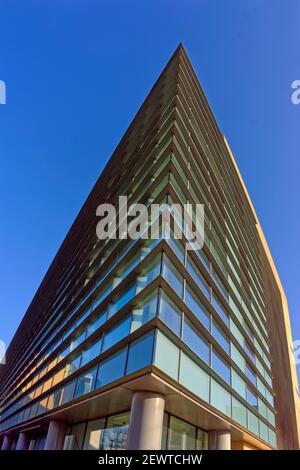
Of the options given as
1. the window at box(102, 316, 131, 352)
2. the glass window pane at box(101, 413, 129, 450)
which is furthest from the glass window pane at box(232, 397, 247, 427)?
the window at box(102, 316, 131, 352)

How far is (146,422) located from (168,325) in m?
2.96

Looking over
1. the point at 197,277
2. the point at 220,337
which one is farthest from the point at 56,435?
the point at 197,277

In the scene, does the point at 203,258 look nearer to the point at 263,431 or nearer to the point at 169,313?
the point at 169,313

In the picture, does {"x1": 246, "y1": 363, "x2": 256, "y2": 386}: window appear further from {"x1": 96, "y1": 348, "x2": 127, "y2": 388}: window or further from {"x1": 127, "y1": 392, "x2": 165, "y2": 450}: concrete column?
{"x1": 127, "y1": 392, "x2": 165, "y2": 450}: concrete column

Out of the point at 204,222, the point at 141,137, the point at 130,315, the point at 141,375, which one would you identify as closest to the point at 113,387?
the point at 141,375

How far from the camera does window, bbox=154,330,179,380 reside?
9.52 meters

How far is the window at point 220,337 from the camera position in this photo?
581 inches

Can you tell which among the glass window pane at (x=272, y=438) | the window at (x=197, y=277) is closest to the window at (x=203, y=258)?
the window at (x=197, y=277)

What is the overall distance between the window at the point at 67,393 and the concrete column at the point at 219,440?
22.6 ft

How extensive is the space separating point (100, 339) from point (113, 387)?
3574mm

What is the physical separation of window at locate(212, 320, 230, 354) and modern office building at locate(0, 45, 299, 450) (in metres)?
0.11

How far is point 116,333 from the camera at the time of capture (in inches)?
488

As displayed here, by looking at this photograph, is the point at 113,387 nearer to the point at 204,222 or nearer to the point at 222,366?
the point at 222,366

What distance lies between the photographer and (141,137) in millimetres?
21578
